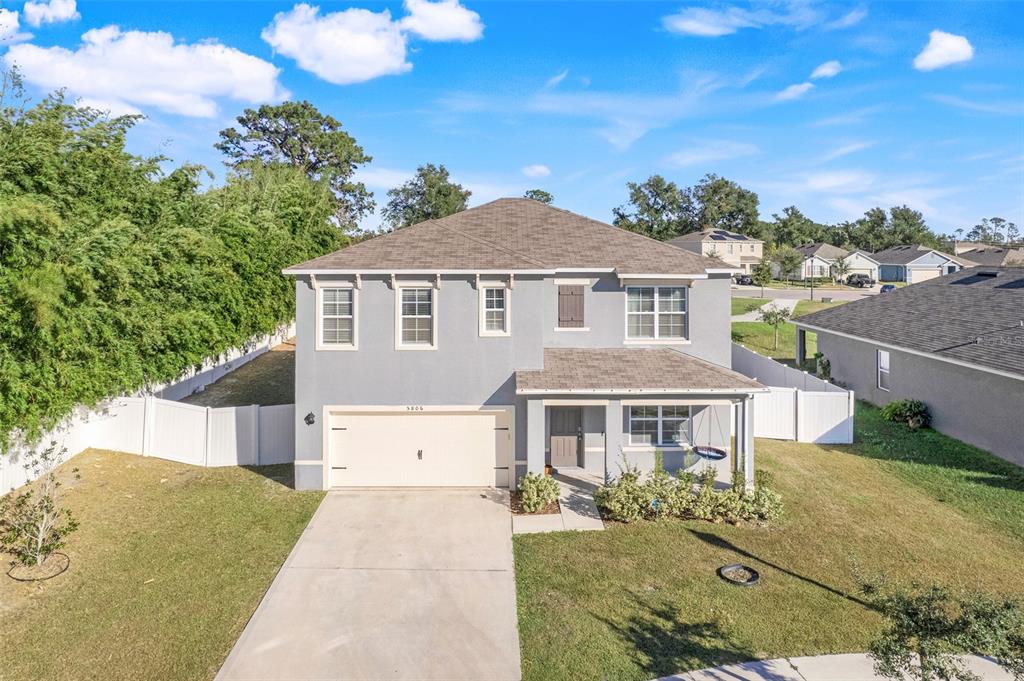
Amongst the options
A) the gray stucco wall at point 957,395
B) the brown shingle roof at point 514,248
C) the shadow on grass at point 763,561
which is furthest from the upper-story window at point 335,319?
the gray stucco wall at point 957,395

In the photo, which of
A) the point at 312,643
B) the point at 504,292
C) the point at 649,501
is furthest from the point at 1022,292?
the point at 312,643

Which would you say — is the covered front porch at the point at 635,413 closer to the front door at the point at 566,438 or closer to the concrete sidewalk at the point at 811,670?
the front door at the point at 566,438

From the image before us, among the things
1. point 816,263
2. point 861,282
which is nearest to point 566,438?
point 861,282

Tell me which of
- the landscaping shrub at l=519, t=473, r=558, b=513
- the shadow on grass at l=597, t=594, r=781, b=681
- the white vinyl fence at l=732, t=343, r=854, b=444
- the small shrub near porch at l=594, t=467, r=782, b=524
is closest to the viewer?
the shadow on grass at l=597, t=594, r=781, b=681

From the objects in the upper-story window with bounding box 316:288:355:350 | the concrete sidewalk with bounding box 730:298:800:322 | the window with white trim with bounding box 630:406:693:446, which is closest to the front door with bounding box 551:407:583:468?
the window with white trim with bounding box 630:406:693:446

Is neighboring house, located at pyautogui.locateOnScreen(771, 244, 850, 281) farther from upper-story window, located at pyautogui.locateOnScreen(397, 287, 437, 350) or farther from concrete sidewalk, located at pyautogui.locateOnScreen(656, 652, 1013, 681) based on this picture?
concrete sidewalk, located at pyautogui.locateOnScreen(656, 652, 1013, 681)

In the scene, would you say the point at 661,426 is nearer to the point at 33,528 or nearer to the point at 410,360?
the point at 410,360
